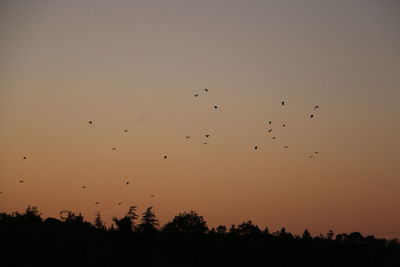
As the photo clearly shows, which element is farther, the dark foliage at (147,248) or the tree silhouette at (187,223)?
the tree silhouette at (187,223)

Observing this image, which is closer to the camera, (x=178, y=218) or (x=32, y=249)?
(x=32, y=249)

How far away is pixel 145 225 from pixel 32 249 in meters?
54.1

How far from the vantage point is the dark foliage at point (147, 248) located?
307 ft

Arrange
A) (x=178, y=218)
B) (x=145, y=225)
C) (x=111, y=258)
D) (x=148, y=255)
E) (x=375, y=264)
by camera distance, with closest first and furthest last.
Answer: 1. (x=111, y=258)
2. (x=148, y=255)
3. (x=375, y=264)
4. (x=145, y=225)
5. (x=178, y=218)

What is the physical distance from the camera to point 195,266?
353 ft

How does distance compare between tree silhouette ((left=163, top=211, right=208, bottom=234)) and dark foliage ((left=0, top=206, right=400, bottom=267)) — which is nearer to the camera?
dark foliage ((left=0, top=206, right=400, bottom=267))

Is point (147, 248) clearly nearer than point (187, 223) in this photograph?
Yes

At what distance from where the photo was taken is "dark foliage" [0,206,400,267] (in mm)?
93562

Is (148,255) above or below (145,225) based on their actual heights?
below

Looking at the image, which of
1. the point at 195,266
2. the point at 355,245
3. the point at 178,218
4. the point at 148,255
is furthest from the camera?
the point at 178,218

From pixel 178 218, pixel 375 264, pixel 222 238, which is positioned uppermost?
pixel 178 218

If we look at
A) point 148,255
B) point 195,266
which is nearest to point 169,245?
point 195,266

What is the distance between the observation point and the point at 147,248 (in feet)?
337

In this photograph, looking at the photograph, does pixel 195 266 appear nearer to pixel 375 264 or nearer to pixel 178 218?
pixel 375 264
